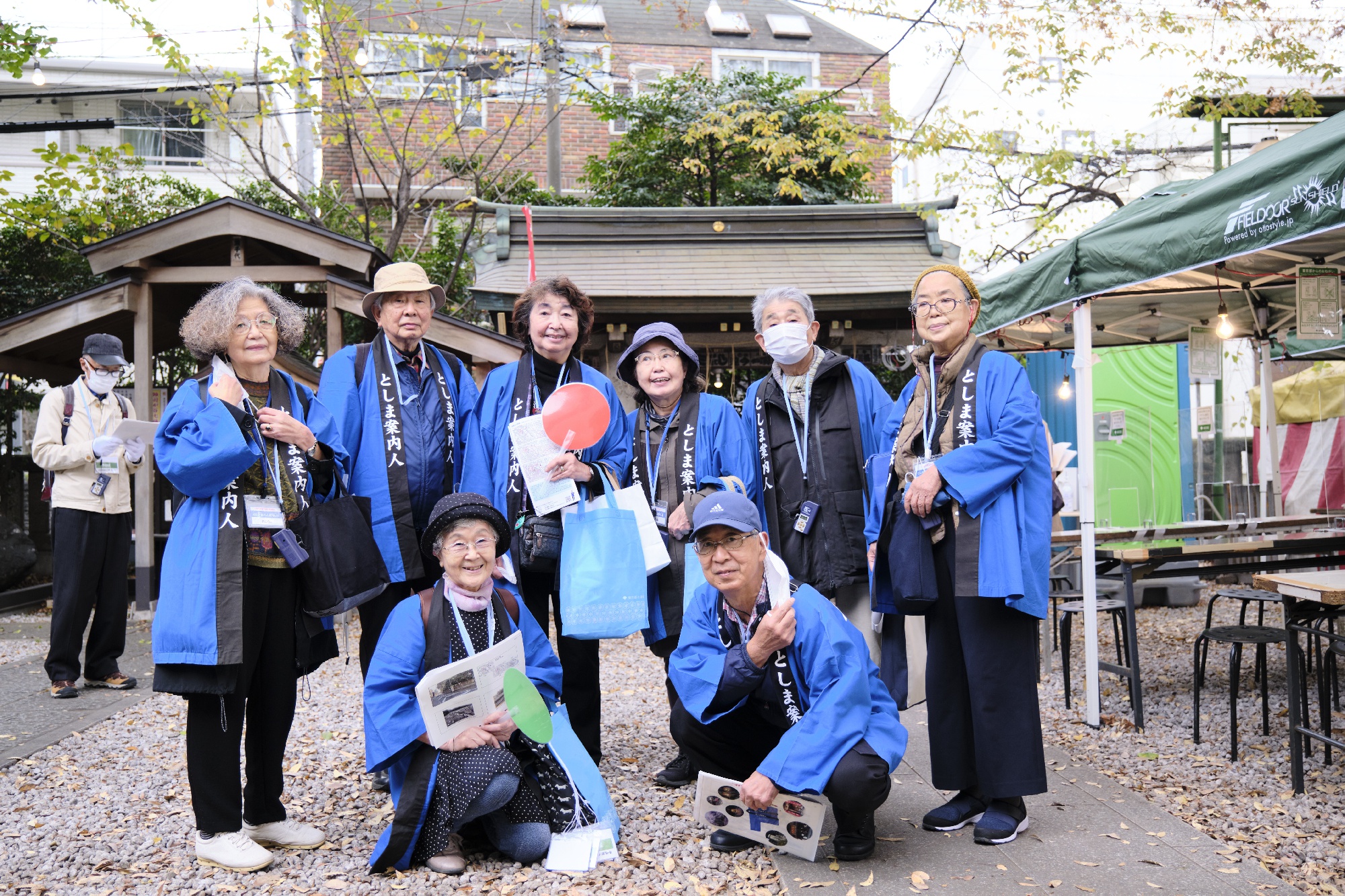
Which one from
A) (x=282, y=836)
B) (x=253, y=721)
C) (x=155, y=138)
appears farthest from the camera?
(x=155, y=138)

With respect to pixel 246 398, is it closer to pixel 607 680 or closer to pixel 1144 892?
pixel 1144 892

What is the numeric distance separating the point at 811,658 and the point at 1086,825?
140cm

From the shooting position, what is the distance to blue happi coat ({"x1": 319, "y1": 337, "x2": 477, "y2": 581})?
3.68m

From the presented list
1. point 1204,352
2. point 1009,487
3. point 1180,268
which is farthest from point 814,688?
point 1204,352

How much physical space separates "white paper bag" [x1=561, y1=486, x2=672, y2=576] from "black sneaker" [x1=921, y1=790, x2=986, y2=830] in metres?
1.38

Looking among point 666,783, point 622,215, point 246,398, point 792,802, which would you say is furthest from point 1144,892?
point 622,215

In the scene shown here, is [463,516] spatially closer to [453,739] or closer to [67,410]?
[453,739]

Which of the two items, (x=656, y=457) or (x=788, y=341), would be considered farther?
(x=656, y=457)

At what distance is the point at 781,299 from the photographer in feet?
13.1

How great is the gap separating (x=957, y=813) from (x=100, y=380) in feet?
19.0

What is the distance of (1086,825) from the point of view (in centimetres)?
358

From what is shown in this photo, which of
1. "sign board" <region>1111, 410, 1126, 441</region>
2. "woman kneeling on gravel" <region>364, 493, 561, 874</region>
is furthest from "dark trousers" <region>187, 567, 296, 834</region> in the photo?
"sign board" <region>1111, 410, 1126, 441</region>

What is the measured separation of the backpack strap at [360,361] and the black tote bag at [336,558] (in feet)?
1.94

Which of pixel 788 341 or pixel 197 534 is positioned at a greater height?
pixel 788 341
